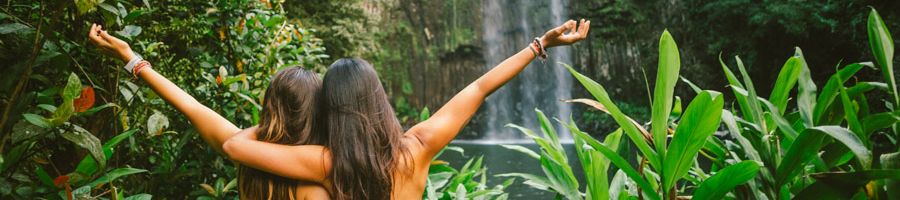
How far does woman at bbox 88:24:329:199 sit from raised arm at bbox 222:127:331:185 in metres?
0.04

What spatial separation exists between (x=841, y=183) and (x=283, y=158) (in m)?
1.02

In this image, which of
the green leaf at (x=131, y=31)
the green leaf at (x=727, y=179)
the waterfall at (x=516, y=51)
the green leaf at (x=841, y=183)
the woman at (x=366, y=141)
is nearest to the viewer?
the green leaf at (x=841, y=183)

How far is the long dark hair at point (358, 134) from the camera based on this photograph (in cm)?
126

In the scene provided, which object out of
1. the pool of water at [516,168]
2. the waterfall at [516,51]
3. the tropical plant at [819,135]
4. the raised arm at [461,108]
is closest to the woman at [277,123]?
the raised arm at [461,108]

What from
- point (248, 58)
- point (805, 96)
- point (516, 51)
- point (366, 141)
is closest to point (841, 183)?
point (805, 96)

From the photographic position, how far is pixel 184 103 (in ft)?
4.47

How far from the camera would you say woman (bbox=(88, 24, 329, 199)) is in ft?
4.25

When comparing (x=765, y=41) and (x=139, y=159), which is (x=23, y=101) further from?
(x=765, y=41)

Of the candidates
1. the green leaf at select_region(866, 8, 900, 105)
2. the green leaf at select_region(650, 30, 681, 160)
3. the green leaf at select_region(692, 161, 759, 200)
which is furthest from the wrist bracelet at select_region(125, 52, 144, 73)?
the green leaf at select_region(866, 8, 900, 105)

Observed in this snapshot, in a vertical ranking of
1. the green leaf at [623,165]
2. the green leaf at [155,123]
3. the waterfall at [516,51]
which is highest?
the green leaf at [155,123]

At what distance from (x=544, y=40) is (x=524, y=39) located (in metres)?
15.9

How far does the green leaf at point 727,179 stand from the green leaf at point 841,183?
0.10 m

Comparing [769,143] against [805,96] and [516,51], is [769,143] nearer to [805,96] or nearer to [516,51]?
[805,96]

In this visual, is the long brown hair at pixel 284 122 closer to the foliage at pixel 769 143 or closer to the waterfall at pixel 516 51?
the foliage at pixel 769 143
